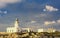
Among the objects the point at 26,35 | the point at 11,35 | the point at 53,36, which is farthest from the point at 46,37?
the point at 11,35

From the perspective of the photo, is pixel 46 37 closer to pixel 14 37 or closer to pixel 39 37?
pixel 39 37

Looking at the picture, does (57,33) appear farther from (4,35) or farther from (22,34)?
(4,35)

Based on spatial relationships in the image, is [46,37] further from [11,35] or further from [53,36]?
[11,35]

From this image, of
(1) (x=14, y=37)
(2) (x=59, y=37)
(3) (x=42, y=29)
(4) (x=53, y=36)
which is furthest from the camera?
(3) (x=42, y=29)

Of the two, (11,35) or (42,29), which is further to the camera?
(42,29)

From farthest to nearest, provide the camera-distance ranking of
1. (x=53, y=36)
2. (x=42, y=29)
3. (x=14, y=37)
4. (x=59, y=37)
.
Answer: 1. (x=42, y=29)
2. (x=59, y=37)
3. (x=53, y=36)
4. (x=14, y=37)

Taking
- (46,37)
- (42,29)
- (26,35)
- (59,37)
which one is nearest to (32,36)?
(26,35)

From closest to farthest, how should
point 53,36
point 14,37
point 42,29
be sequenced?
point 14,37 → point 53,36 → point 42,29

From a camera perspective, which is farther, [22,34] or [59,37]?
[59,37]
